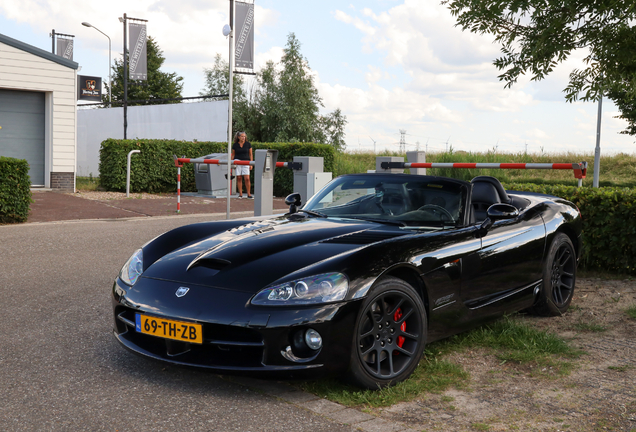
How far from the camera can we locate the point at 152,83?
68.3 meters

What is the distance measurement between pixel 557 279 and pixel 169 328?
11.8 feet

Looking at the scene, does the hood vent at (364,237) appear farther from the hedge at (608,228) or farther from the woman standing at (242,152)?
the woman standing at (242,152)

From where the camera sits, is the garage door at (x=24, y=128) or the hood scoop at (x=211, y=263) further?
the garage door at (x=24, y=128)

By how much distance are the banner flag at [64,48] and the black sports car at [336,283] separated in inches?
1821

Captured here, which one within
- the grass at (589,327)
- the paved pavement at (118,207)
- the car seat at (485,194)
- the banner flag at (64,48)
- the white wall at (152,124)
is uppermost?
the banner flag at (64,48)

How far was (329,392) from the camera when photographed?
3.71m

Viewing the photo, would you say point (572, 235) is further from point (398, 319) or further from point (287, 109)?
Answer: point (287, 109)

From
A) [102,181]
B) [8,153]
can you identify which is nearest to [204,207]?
[102,181]

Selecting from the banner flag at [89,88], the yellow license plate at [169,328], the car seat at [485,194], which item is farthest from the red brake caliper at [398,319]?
the banner flag at [89,88]

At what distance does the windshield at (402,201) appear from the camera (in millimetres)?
4676

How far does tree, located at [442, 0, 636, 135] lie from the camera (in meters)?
7.84

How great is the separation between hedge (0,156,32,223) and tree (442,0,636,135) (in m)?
8.33

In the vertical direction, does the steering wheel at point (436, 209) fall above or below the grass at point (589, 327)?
above

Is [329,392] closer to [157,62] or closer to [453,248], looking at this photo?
[453,248]
